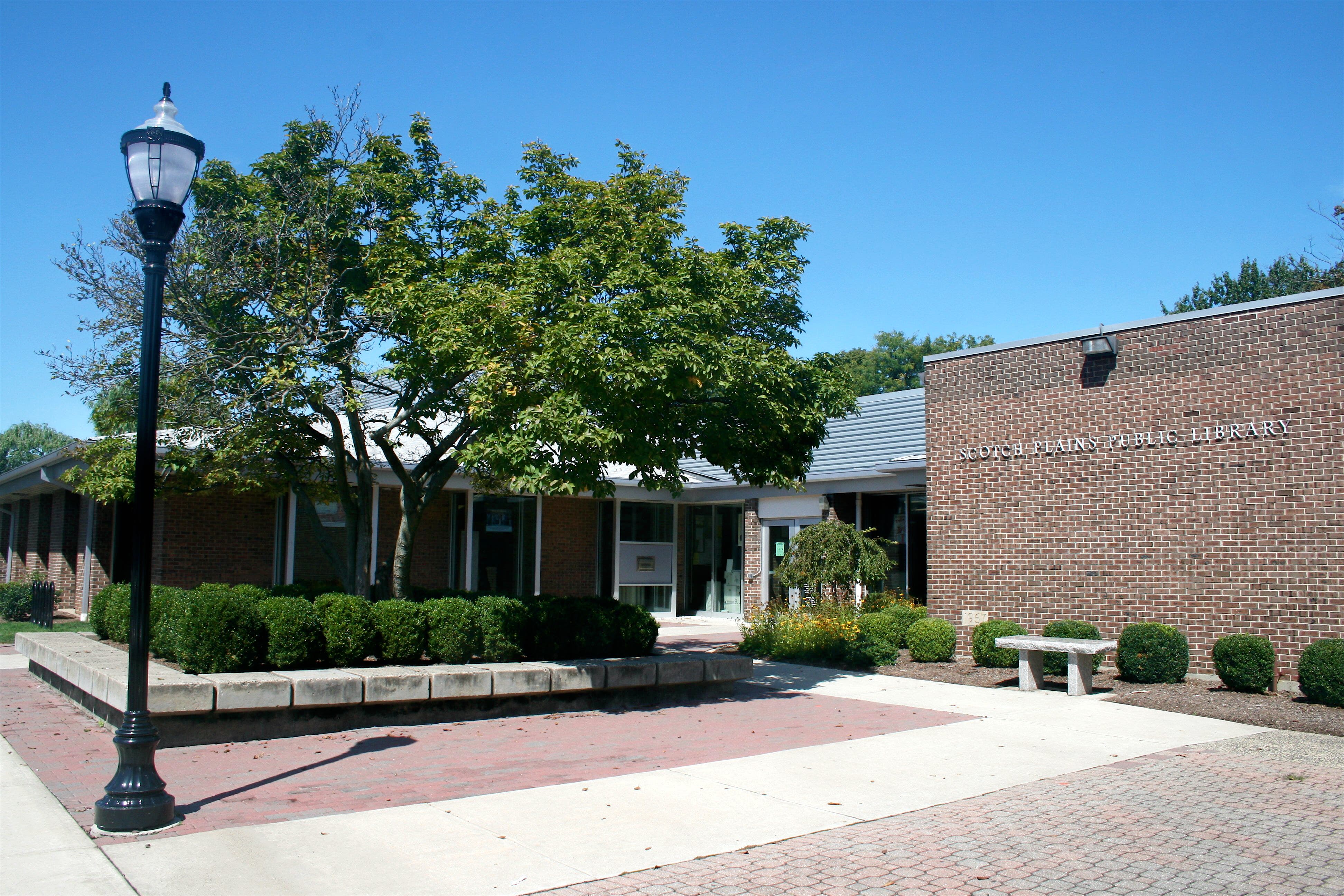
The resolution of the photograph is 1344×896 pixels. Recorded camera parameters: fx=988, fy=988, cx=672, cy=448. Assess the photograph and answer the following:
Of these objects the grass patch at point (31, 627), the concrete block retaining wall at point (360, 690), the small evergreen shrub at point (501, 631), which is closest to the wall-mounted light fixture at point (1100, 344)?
the concrete block retaining wall at point (360, 690)

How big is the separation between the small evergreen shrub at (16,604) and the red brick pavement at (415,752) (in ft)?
33.1

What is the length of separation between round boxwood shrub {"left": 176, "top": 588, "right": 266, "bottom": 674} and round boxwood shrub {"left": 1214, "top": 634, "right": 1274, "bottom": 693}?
10.7 m

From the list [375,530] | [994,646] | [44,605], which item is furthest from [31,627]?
[994,646]

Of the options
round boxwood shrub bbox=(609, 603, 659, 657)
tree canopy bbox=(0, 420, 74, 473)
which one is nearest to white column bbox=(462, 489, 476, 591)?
round boxwood shrub bbox=(609, 603, 659, 657)

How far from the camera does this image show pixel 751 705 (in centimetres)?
1134

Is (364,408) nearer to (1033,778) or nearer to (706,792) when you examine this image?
Result: (706,792)

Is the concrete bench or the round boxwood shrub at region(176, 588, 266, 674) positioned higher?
the round boxwood shrub at region(176, 588, 266, 674)

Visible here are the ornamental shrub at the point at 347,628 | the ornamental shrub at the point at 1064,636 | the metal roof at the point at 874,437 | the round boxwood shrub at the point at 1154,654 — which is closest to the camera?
the ornamental shrub at the point at 347,628

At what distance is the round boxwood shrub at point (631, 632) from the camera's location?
11961 millimetres

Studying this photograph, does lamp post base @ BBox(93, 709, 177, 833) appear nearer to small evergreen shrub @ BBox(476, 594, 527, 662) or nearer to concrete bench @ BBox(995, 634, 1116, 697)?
small evergreen shrub @ BBox(476, 594, 527, 662)

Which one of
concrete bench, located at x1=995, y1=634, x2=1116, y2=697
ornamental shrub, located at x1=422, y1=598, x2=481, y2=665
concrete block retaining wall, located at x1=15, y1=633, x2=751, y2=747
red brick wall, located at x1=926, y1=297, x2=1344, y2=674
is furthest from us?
concrete bench, located at x1=995, y1=634, x2=1116, y2=697

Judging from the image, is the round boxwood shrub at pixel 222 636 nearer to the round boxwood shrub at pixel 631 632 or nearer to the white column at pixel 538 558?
the round boxwood shrub at pixel 631 632

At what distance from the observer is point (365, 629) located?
1030 centimetres

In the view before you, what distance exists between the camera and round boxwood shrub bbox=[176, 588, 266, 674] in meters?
9.34
